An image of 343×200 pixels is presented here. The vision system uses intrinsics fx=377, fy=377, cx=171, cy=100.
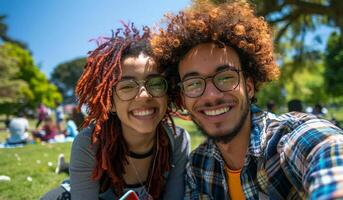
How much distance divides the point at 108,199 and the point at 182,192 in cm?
60

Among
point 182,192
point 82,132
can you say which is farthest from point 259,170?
point 82,132

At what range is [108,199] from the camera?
9.97 ft

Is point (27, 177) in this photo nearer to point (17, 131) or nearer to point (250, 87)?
point (250, 87)

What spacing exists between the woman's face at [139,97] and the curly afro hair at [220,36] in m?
0.13

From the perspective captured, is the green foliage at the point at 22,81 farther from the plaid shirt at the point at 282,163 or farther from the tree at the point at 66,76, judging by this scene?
the plaid shirt at the point at 282,163

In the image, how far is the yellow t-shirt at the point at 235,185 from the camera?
254 cm

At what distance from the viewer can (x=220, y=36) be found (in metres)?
2.62

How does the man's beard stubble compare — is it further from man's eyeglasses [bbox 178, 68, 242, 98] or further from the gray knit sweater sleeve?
the gray knit sweater sleeve

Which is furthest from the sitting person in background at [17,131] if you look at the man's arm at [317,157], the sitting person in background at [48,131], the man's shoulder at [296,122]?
the man's arm at [317,157]

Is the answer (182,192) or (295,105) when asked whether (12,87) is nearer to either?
(295,105)

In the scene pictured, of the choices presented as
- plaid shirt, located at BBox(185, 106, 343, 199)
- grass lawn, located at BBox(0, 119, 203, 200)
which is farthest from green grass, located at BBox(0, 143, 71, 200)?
plaid shirt, located at BBox(185, 106, 343, 199)

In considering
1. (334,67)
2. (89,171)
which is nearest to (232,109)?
(89,171)

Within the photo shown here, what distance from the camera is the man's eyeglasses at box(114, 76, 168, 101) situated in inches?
112

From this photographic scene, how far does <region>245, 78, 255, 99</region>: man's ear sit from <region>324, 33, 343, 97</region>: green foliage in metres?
22.5
